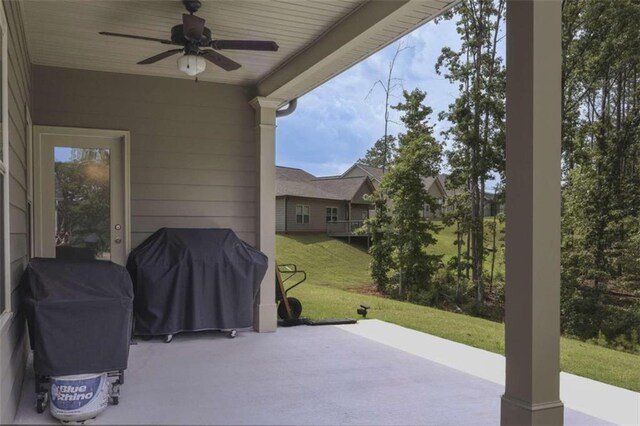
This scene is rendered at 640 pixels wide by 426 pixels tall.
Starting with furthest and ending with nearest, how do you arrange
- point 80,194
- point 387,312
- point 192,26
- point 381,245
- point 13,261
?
point 381,245 < point 387,312 < point 80,194 < point 192,26 < point 13,261

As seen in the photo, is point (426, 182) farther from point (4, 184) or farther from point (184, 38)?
A: point (4, 184)

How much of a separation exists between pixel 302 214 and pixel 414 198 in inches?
352

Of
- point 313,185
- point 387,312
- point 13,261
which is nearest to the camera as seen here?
point 13,261

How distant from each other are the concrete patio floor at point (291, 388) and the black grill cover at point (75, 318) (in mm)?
371

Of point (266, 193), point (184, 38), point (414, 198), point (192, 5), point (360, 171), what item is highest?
point (360, 171)

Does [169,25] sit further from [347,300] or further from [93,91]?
[347,300]

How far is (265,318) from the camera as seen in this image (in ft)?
19.3

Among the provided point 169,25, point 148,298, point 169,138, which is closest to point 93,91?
point 169,138

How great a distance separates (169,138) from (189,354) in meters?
2.35

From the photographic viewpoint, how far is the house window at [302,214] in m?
22.0

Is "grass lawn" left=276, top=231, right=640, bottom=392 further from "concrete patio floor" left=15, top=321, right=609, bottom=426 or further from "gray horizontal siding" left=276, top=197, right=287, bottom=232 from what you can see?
"concrete patio floor" left=15, top=321, right=609, bottom=426

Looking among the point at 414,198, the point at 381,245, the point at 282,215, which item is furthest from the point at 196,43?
the point at 282,215

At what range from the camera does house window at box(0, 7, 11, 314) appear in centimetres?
266

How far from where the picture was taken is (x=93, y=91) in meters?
5.47
